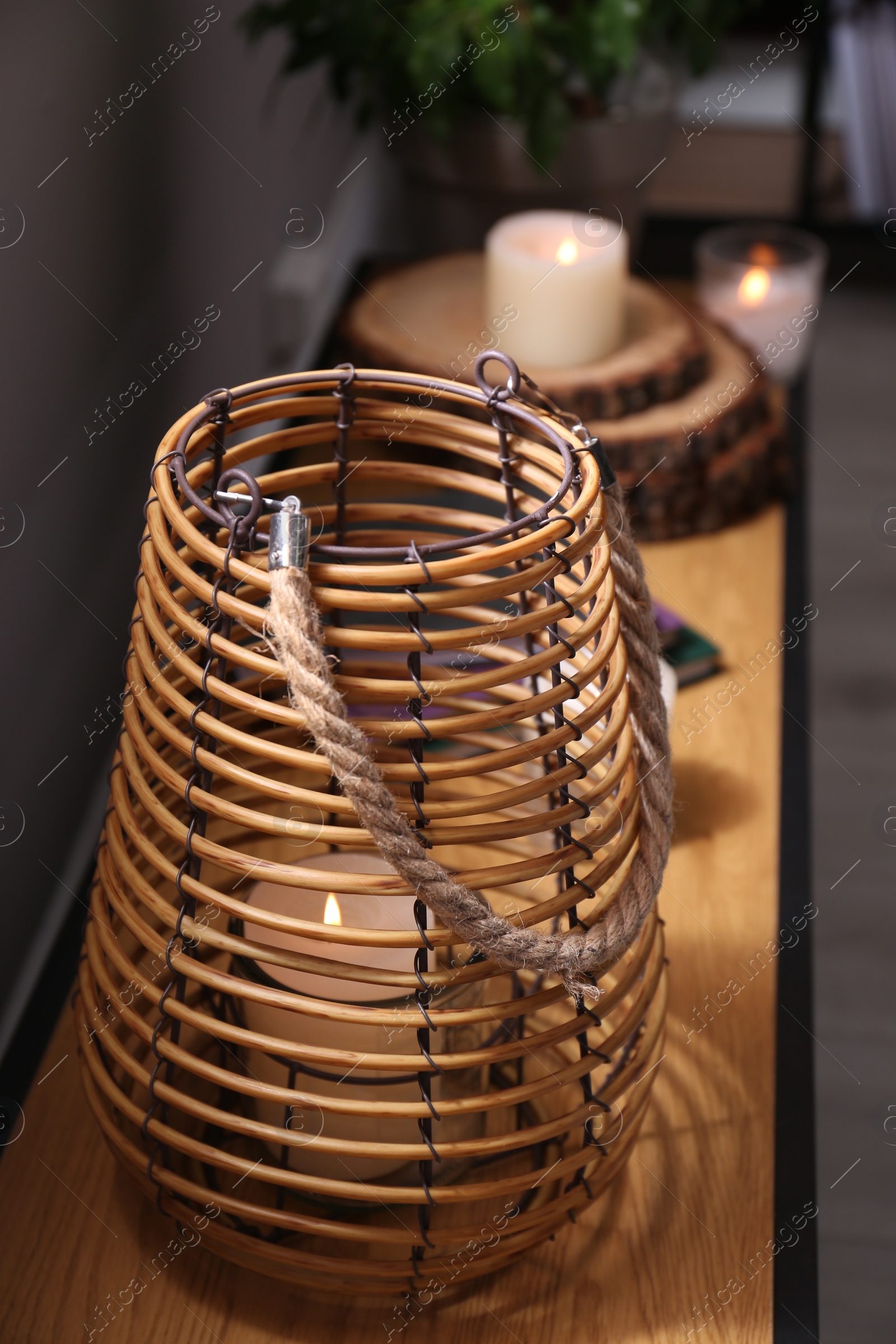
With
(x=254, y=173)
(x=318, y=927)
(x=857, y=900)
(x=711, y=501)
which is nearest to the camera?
(x=318, y=927)

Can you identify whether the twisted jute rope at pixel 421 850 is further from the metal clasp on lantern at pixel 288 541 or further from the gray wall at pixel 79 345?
the gray wall at pixel 79 345

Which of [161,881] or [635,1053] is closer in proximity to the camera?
[635,1053]

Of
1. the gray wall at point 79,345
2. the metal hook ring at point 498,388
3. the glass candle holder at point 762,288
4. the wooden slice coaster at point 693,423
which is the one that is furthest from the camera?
the glass candle holder at point 762,288

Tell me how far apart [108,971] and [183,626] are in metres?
0.18

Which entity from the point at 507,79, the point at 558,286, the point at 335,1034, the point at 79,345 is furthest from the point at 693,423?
the point at 335,1034

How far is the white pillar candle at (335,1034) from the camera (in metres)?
0.56

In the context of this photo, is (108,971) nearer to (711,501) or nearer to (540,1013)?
(540,1013)

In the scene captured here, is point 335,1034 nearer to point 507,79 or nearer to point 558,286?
point 558,286

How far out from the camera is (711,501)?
112cm

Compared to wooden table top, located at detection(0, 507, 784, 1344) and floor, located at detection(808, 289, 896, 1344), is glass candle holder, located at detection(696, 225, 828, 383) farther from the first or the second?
wooden table top, located at detection(0, 507, 784, 1344)

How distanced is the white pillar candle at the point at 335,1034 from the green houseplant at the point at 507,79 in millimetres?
821

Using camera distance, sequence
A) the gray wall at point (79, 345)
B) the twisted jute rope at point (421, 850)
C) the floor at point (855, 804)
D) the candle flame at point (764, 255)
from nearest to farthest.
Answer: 1. the twisted jute rope at point (421, 850)
2. the gray wall at point (79, 345)
3. the floor at point (855, 804)
4. the candle flame at point (764, 255)

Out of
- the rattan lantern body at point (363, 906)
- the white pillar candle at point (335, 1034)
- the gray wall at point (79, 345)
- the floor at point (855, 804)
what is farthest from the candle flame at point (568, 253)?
the floor at point (855, 804)

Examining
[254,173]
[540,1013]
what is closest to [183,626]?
[540,1013]
